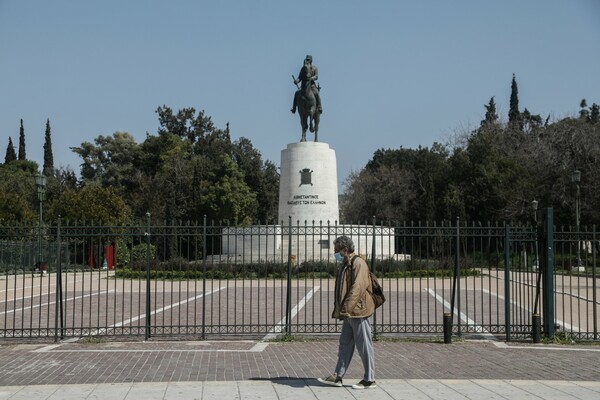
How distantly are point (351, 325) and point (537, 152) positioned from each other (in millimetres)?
46483

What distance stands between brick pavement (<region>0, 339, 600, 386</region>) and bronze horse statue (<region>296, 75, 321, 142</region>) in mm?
23783

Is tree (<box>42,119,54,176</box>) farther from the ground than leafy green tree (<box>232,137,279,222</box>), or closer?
farther from the ground

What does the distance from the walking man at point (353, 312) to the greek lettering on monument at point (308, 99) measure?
27.1 meters

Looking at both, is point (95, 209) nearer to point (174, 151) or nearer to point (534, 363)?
point (174, 151)

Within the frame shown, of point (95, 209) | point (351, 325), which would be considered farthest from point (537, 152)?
point (351, 325)

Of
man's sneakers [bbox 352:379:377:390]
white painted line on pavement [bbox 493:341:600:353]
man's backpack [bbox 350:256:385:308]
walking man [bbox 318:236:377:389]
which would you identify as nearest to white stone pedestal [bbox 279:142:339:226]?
white painted line on pavement [bbox 493:341:600:353]

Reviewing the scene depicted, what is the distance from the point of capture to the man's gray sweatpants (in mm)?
8397

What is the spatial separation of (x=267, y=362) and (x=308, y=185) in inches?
997

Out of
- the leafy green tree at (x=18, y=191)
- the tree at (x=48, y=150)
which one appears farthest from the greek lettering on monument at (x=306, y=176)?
the tree at (x=48, y=150)

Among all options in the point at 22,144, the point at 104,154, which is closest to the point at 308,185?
the point at 104,154

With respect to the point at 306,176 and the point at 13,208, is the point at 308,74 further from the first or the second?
the point at 13,208

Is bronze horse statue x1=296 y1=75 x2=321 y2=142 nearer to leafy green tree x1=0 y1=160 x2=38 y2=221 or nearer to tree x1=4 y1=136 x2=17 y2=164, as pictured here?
leafy green tree x1=0 y1=160 x2=38 y2=221

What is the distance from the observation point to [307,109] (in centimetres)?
3547

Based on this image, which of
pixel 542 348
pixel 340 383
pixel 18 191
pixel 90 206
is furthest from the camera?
pixel 18 191
